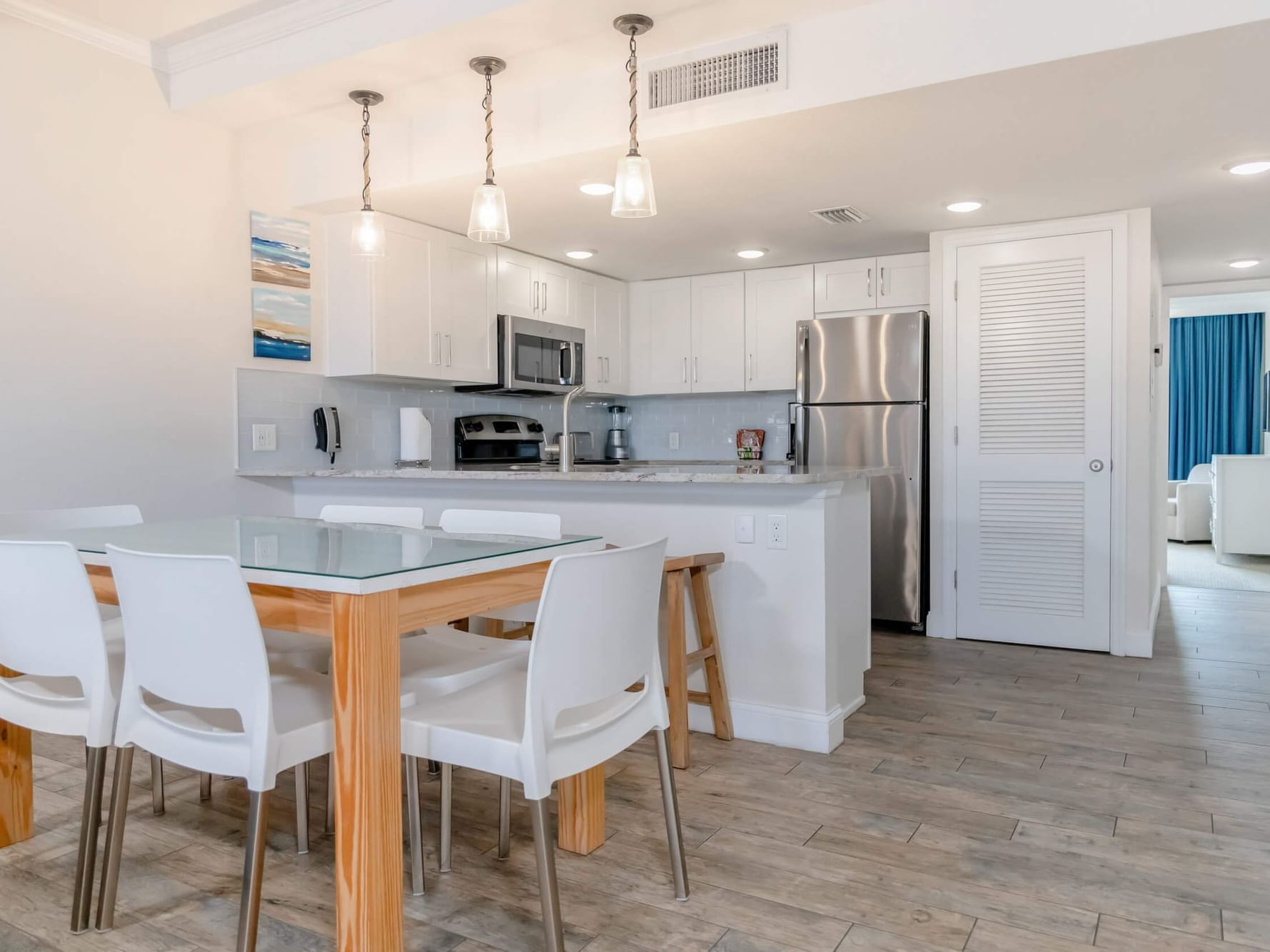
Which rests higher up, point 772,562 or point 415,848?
point 772,562

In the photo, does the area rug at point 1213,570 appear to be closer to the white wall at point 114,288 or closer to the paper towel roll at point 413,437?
the paper towel roll at point 413,437

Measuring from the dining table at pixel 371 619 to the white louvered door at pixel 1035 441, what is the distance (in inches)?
120

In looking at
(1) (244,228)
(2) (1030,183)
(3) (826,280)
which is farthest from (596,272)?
(2) (1030,183)

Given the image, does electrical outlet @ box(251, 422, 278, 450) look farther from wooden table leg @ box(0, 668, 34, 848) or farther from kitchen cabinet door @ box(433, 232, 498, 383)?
wooden table leg @ box(0, 668, 34, 848)

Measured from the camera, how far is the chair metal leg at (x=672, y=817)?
6.15 feet

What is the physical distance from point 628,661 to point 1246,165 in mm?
3215

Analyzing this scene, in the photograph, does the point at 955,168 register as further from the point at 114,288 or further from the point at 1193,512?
the point at 1193,512

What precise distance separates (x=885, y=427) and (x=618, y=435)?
2.11m

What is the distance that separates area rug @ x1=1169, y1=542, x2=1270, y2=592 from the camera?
19.8 ft

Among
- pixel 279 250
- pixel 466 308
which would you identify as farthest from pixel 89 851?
pixel 466 308

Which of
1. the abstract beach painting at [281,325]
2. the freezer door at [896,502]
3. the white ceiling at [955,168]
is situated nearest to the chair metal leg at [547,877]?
the white ceiling at [955,168]

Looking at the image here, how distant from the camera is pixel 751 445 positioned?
5781 mm

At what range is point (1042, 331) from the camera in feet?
14.0

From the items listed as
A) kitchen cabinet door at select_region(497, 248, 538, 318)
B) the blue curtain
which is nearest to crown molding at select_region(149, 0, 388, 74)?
kitchen cabinet door at select_region(497, 248, 538, 318)
